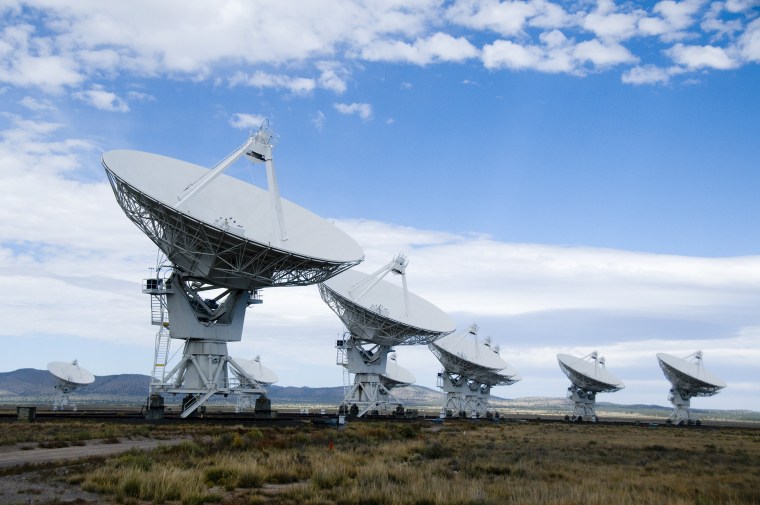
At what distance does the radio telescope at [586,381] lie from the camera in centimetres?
7169

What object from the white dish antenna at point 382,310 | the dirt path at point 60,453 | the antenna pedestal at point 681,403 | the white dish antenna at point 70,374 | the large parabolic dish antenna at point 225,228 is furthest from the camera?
the antenna pedestal at point 681,403

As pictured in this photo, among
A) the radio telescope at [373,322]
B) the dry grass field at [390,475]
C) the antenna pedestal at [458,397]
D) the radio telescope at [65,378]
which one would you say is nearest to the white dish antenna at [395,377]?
the antenna pedestal at [458,397]

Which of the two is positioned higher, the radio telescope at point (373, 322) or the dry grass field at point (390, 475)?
the radio telescope at point (373, 322)

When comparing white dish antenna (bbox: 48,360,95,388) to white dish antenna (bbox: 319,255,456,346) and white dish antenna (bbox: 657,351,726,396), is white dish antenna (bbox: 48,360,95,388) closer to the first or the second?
white dish antenna (bbox: 319,255,456,346)

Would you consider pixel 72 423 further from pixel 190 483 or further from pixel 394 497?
pixel 394 497

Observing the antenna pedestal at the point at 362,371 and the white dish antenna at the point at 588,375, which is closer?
the antenna pedestal at the point at 362,371

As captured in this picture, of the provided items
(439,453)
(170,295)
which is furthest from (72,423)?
(439,453)

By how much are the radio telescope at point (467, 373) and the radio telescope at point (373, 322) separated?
13.0m

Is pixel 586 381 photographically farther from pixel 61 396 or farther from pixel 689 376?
pixel 61 396

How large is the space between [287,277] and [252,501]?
24109 millimetres

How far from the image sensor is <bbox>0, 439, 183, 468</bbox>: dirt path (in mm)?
16703

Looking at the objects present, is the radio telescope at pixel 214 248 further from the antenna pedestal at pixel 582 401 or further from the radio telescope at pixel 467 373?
the antenna pedestal at pixel 582 401

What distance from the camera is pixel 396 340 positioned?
49969 millimetres

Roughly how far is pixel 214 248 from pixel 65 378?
1612 inches
